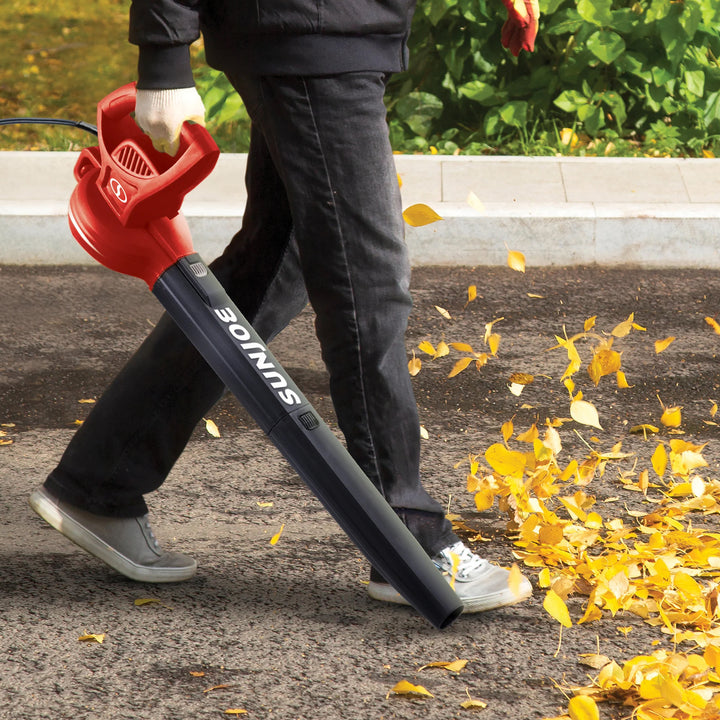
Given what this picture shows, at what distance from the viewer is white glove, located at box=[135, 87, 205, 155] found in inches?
93.0

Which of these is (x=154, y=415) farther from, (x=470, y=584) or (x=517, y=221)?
(x=517, y=221)

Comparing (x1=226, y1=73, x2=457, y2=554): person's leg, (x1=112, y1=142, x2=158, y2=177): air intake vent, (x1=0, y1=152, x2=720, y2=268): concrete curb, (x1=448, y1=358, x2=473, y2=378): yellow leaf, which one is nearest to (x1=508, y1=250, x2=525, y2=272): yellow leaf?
(x1=0, y1=152, x2=720, y2=268): concrete curb

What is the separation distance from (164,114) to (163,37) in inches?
5.8

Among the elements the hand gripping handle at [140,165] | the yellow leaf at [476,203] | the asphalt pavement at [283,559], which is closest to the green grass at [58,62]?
the yellow leaf at [476,203]

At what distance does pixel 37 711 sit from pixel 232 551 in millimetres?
821

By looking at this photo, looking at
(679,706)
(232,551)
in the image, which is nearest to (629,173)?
(232,551)

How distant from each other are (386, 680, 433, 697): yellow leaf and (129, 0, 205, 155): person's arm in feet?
3.67

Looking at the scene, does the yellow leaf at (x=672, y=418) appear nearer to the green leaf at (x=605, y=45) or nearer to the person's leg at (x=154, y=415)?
the person's leg at (x=154, y=415)

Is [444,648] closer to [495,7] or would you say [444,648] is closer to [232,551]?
[232,551]

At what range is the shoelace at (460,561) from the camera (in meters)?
2.70

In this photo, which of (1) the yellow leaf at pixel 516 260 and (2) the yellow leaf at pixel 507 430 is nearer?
(2) the yellow leaf at pixel 507 430

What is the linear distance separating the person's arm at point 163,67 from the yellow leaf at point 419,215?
349cm

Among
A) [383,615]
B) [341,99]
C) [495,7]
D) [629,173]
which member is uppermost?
[341,99]

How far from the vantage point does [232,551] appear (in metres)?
3.02
